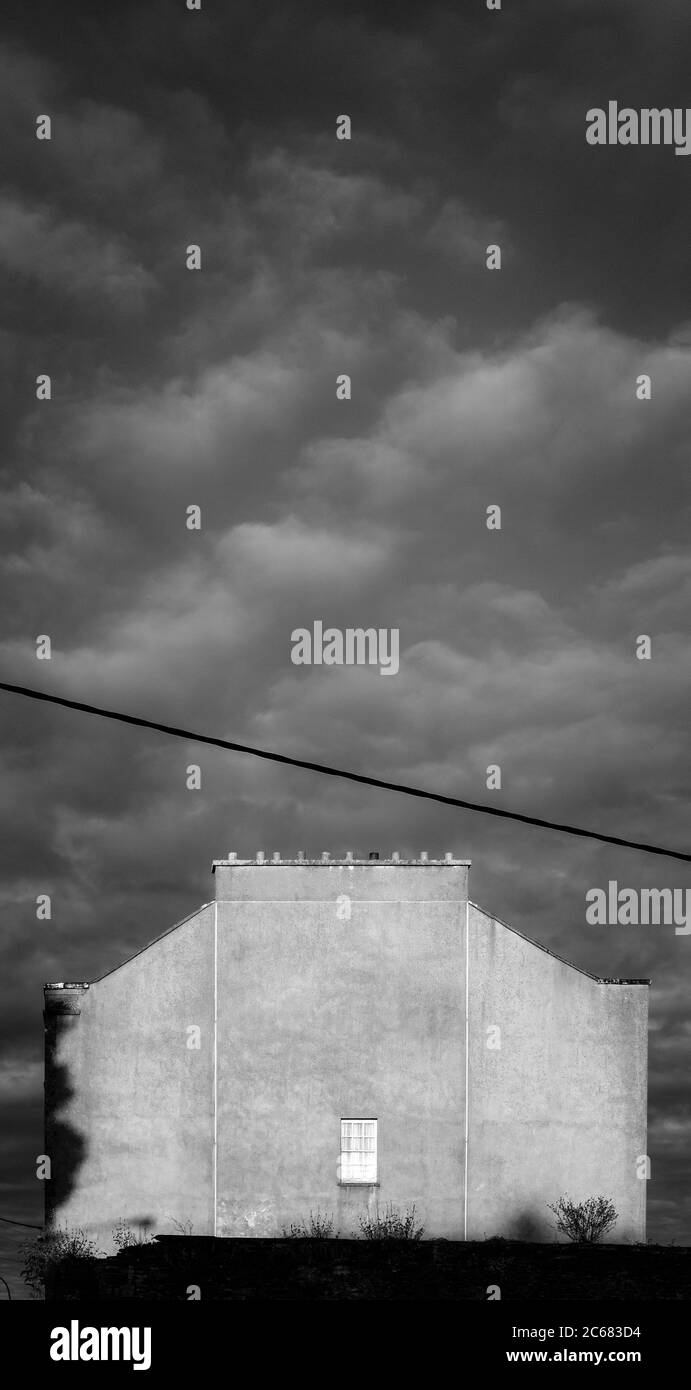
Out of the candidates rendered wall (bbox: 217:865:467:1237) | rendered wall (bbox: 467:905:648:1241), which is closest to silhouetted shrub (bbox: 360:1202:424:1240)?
rendered wall (bbox: 217:865:467:1237)

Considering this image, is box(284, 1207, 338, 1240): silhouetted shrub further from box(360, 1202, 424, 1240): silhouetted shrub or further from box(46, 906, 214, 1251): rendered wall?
box(46, 906, 214, 1251): rendered wall

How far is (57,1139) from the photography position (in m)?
32.1

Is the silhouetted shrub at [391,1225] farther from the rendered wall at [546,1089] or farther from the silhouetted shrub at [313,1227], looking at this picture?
the rendered wall at [546,1089]

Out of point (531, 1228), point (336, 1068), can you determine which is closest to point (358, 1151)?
point (336, 1068)

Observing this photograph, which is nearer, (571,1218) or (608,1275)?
(608,1275)

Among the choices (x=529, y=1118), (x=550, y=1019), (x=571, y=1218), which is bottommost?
(x=571, y=1218)

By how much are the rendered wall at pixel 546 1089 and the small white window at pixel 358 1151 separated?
2.24m

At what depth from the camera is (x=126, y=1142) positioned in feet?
105

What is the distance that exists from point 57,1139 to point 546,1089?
36.8ft
